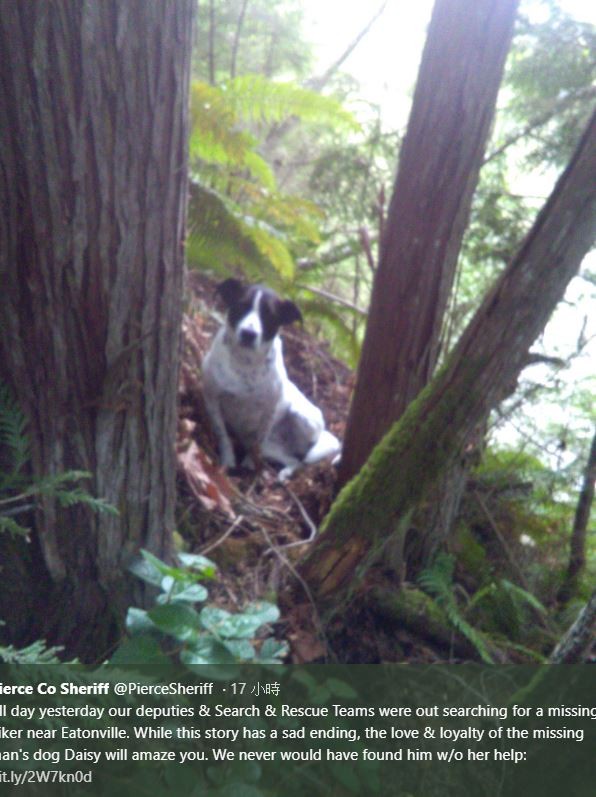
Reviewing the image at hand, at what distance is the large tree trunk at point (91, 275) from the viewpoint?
1.75 meters

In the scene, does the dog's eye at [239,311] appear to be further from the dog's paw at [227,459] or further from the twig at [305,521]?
the twig at [305,521]

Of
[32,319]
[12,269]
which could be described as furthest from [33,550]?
[12,269]

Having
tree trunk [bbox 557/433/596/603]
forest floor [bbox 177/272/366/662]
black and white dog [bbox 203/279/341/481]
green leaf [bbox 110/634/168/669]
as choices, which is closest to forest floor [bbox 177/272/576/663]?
forest floor [bbox 177/272/366/662]

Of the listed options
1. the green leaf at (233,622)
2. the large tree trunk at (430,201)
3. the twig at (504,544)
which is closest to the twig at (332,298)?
the large tree trunk at (430,201)

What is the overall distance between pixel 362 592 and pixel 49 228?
2047mm

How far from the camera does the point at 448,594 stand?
307 centimetres

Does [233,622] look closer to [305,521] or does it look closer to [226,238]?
[305,521]

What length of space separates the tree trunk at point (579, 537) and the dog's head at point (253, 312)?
6.92 ft

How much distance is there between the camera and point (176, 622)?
197 cm

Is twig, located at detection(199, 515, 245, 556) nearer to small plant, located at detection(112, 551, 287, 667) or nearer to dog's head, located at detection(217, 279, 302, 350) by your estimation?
small plant, located at detection(112, 551, 287, 667)

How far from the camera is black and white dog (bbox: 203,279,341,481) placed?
14.9ft

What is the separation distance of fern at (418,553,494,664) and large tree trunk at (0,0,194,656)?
134 centimetres

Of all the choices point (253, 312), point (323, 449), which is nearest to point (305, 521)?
point (323, 449)

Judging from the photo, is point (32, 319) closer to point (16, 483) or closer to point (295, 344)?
point (16, 483)
